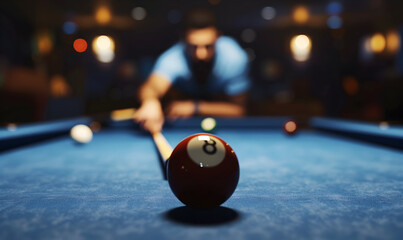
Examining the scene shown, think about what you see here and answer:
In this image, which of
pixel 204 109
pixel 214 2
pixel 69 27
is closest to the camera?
pixel 204 109

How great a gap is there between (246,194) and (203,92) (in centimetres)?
840

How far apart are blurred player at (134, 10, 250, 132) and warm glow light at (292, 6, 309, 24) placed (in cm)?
186

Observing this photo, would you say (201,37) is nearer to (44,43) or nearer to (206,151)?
(44,43)

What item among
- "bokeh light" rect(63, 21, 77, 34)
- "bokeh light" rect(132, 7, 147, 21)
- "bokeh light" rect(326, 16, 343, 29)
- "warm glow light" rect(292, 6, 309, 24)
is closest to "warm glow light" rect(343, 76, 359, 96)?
"bokeh light" rect(326, 16, 343, 29)

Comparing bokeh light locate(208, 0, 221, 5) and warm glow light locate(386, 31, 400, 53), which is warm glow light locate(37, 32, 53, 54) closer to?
bokeh light locate(208, 0, 221, 5)

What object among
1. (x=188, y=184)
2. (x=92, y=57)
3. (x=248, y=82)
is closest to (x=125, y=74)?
(x=92, y=57)

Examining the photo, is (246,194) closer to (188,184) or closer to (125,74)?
(188,184)

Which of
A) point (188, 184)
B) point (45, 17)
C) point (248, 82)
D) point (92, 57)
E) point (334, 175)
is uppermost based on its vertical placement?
point (45, 17)

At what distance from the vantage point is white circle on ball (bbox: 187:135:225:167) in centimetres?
150

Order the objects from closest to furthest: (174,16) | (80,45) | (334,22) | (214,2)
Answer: (214,2) < (174,16) < (334,22) < (80,45)

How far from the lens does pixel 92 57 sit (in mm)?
12328

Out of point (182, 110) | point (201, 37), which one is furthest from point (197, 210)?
point (201, 37)

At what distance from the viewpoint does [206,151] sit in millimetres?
1540

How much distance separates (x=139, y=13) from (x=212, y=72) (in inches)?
97.9
